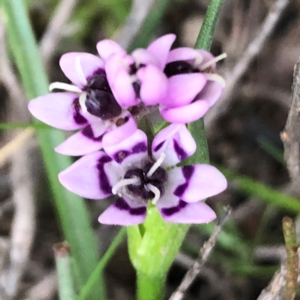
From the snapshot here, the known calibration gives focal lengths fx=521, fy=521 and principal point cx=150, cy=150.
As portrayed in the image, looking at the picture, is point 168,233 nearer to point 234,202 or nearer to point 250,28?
point 234,202

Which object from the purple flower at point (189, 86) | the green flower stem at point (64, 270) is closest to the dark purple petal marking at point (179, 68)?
the purple flower at point (189, 86)

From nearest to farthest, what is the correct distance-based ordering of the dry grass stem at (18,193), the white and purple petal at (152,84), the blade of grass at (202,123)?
1. the white and purple petal at (152,84)
2. the blade of grass at (202,123)
3. the dry grass stem at (18,193)

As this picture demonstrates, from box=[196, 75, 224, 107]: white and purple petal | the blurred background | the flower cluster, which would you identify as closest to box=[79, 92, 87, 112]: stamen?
the flower cluster

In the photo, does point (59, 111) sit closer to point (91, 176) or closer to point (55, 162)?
point (91, 176)

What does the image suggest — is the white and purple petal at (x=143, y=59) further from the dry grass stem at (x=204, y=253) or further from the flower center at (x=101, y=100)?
the dry grass stem at (x=204, y=253)

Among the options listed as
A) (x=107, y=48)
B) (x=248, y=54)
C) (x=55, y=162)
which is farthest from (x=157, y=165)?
(x=248, y=54)

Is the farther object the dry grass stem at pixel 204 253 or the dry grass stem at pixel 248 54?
the dry grass stem at pixel 248 54
